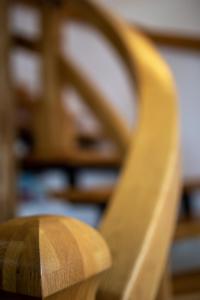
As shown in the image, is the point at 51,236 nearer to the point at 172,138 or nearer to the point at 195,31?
the point at 172,138

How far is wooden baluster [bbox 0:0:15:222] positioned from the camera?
162 cm

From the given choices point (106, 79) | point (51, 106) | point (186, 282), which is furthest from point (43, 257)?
point (106, 79)

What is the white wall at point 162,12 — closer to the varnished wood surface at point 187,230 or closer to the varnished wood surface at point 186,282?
the varnished wood surface at point 187,230

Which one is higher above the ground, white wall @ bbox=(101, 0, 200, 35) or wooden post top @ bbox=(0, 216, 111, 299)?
white wall @ bbox=(101, 0, 200, 35)

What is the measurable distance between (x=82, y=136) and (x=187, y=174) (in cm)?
115

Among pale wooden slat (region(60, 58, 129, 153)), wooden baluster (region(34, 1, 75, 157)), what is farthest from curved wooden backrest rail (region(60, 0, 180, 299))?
pale wooden slat (region(60, 58, 129, 153))

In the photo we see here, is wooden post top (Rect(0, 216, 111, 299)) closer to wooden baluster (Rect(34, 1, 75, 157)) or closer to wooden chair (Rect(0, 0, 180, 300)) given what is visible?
wooden chair (Rect(0, 0, 180, 300))

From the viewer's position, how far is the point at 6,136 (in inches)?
65.2

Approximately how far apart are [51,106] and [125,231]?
1548mm

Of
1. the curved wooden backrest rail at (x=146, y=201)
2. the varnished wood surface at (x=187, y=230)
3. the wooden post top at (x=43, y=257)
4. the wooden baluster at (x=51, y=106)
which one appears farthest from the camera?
the wooden baluster at (x=51, y=106)

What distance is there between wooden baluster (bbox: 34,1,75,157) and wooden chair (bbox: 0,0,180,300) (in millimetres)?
843

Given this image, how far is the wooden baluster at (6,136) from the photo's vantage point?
1620 millimetres

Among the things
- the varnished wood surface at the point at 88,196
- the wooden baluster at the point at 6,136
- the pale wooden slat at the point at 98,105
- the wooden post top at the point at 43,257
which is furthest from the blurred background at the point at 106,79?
the wooden post top at the point at 43,257

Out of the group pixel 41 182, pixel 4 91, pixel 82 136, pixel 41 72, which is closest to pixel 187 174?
pixel 82 136
